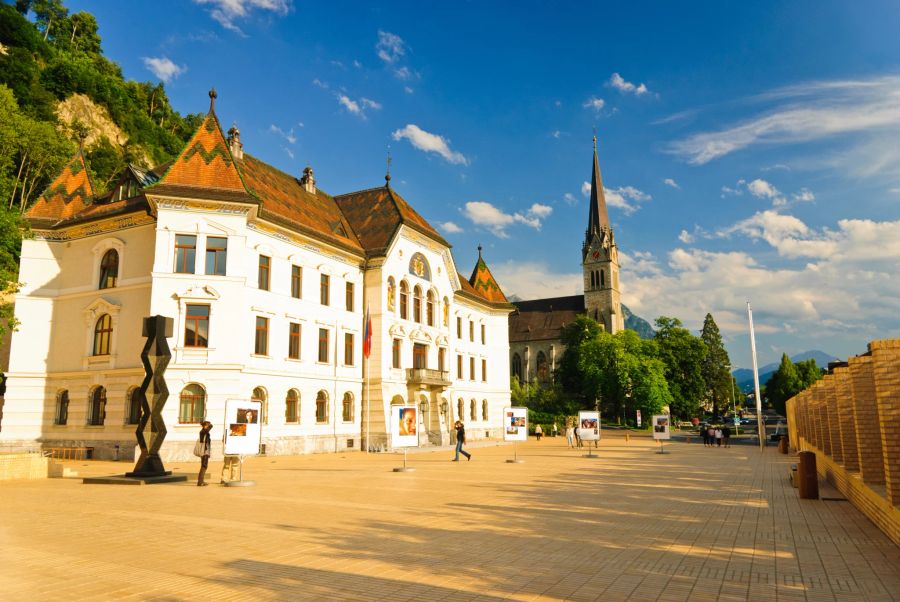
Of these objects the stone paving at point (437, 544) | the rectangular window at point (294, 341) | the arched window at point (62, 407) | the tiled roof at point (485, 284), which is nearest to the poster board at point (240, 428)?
the stone paving at point (437, 544)

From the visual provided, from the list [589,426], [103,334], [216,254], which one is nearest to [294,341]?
[216,254]

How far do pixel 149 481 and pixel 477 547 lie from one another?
524 inches

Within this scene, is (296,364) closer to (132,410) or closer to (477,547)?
(132,410)

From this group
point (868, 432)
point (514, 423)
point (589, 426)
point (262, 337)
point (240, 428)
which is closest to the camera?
point (868, 432)

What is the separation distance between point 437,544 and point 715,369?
328ft

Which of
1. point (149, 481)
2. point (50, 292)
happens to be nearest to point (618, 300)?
point (50, 292)

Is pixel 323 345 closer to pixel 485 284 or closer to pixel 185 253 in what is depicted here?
pixel 185 253

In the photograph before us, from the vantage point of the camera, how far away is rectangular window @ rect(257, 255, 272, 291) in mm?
32719

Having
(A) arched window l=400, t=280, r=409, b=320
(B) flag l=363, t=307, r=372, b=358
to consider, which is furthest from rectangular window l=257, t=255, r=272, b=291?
(A) arched window l=400, t=280, r=409, b=320

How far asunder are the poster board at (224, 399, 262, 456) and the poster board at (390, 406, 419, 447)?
5.88 m

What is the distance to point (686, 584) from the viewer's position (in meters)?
7.40

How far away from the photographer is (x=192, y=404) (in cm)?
2884

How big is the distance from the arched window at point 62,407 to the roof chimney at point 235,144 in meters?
16.1

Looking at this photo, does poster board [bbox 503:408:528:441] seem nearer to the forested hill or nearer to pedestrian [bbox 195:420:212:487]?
pedestrian [bbox 195:420:212:487]
